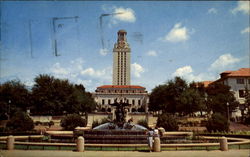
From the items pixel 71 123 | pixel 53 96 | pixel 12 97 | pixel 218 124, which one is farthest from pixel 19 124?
pixel 218 124

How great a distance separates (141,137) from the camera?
17.3 metres

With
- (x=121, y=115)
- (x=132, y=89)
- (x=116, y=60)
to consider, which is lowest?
(x=121, y=115)

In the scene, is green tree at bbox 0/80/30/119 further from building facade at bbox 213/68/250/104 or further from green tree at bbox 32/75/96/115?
building facade at bbox 213/68/250/104

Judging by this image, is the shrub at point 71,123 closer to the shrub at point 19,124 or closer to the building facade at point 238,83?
the shrub at point 19,124

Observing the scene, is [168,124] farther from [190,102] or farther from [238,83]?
[238,83]

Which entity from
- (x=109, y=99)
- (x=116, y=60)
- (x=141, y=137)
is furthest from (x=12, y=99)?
(x=116, y=60)

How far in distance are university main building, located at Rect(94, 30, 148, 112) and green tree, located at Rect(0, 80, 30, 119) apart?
57741mm

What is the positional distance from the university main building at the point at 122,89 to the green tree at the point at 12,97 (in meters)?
57.7

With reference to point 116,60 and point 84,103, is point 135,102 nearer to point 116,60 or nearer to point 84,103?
point 116,60

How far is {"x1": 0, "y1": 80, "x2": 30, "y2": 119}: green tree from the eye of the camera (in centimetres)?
4822

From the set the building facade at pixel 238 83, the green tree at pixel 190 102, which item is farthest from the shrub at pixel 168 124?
the building facade at pixel 238 83

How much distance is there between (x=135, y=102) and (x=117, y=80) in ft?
49.7

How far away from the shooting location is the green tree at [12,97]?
158 feet

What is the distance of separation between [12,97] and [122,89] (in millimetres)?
67439
